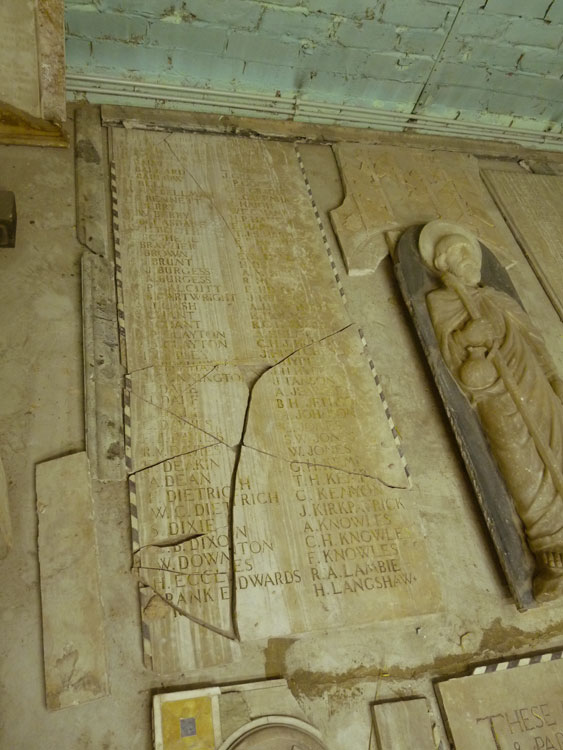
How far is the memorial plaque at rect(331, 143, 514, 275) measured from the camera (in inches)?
157

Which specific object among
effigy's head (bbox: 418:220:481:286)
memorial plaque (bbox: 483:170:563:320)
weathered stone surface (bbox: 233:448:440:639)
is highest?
memorial plaque (bbox: 483:170:563:320)

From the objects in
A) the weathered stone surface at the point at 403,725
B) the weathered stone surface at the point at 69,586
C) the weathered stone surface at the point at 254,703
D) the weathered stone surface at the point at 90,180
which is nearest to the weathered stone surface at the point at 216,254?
the weathered stone surface at the point at 90,180

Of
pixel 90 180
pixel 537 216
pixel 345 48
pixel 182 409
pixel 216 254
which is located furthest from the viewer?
pixel 537 216

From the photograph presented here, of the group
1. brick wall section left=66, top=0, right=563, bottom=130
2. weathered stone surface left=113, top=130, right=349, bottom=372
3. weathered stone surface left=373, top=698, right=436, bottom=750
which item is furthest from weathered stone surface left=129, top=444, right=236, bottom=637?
brick wall section left=66, top=0, right=563, bottom=130

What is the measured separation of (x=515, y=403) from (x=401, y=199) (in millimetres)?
1983

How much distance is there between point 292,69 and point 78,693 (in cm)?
452

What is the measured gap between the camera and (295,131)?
15.2 ft

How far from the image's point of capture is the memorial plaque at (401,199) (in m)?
4.00

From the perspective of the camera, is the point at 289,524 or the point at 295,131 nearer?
the point at 289,524

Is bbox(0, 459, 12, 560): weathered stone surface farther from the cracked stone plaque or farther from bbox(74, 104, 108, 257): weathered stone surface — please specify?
bbox(74, 104, 108, 257): weathered stone surface

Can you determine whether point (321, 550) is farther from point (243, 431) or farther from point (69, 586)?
point (69, 586)

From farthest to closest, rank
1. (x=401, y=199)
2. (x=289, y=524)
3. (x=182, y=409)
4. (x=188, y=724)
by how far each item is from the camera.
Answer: (x=401, y=199), (x=182, y=409), (x=289, y=524), (x=188, y=724)

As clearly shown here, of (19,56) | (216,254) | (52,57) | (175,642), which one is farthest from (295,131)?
(175,642)

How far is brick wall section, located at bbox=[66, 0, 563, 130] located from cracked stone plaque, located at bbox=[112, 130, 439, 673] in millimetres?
794
